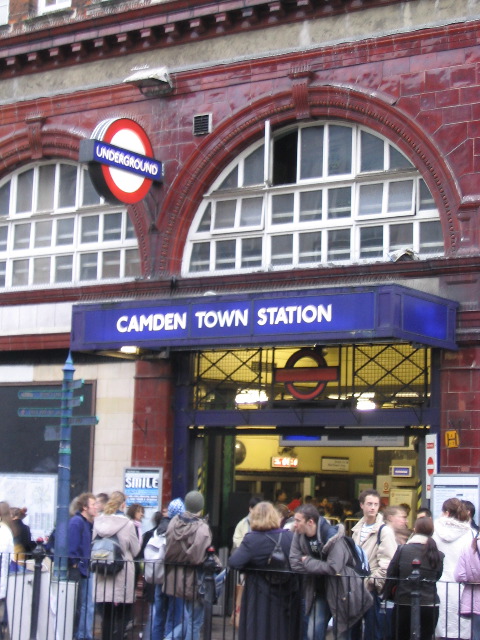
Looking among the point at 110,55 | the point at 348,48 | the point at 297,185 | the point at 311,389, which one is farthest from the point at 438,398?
the point at 110,55

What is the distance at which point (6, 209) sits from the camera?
74.2 ft

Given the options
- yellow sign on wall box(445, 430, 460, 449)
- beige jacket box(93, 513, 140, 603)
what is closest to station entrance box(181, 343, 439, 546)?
yellow sign on wall box(445, 430, 460, 449)

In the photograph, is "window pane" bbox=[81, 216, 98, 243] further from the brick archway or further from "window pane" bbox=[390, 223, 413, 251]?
"window pane" bbox=[390, 223, 413, 251]

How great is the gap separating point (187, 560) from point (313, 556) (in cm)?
184

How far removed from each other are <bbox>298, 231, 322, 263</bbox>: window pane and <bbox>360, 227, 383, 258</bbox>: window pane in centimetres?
75

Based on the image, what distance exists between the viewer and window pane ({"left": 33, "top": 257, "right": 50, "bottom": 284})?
2186 centimetres

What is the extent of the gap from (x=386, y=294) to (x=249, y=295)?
89.0 inches

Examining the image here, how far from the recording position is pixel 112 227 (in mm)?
21188

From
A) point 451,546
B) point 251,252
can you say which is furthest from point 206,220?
point 451,546

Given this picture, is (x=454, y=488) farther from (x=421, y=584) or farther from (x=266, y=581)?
(x=266, y=581)

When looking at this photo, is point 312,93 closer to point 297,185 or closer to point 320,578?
point 297,185

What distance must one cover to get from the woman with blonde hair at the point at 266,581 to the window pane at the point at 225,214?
9.20 metres

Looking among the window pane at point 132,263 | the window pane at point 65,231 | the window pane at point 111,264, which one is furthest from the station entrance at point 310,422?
the window pane at point 65,231

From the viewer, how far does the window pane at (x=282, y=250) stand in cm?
1931
